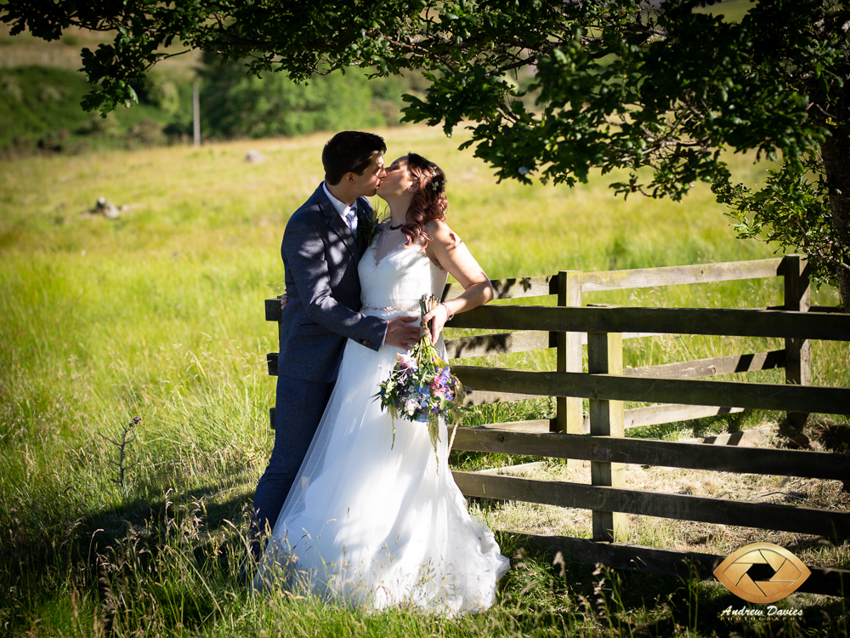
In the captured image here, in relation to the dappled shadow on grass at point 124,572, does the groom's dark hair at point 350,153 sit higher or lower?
higher

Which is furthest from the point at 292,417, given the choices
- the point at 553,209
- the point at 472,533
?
the point at 553,209

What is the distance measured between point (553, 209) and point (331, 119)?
4762cm

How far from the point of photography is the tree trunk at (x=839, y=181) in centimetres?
386

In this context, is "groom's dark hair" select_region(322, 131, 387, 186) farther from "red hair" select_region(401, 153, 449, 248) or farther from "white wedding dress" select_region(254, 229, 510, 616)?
"white wedding dress" select_region(254, 229, 510, 616)

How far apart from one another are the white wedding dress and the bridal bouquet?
27 centimetres

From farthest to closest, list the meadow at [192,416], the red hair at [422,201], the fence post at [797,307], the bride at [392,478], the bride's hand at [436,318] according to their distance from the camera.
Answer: the fence post at [797,307]
the red hair at [422,201]
the bride's hand at [436,318]
the bride at [392,478]
the meadow at [192,416]

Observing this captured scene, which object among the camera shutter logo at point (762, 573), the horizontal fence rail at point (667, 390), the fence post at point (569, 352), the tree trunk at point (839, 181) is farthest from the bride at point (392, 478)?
the tree trunk at point (839, 181)

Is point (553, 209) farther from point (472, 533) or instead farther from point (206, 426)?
point (472, 533)

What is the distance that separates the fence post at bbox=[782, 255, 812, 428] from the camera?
5410 millimetres

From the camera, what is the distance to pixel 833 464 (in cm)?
314

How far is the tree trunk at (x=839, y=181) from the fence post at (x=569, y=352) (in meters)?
1.61

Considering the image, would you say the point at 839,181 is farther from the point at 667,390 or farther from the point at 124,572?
the point at 124,572

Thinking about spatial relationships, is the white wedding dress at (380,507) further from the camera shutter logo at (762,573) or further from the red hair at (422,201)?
the camera shutter logo at (762,573)

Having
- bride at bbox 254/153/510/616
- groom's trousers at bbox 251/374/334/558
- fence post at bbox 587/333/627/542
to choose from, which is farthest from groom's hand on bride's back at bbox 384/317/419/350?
fence post at bbox 587/333/627/542
